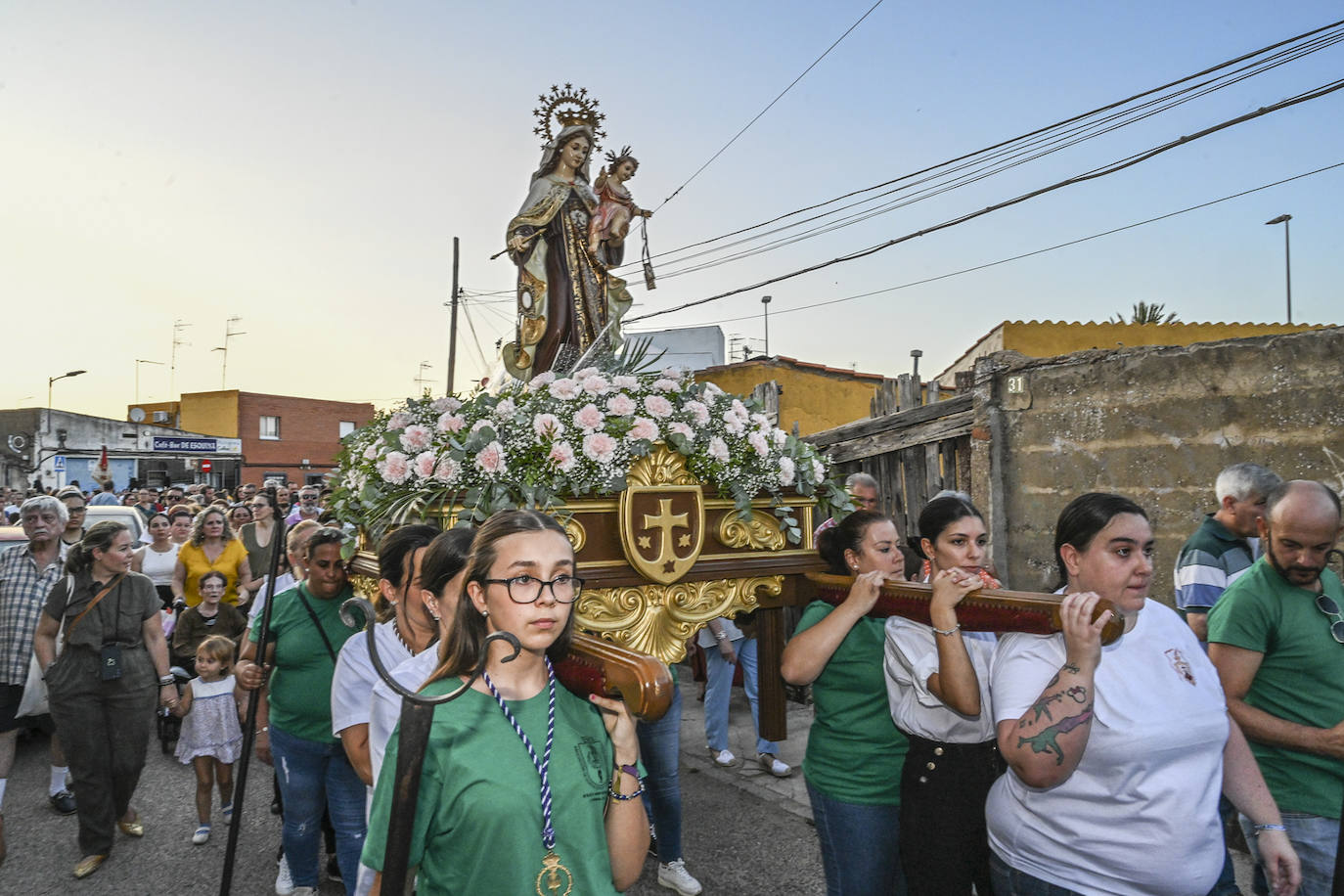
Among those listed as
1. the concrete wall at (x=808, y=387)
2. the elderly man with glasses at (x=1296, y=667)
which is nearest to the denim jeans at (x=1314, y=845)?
the elderly man with glasses at (x=1296, y=667)

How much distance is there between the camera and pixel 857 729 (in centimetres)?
262

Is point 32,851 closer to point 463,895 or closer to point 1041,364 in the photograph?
point 463,895

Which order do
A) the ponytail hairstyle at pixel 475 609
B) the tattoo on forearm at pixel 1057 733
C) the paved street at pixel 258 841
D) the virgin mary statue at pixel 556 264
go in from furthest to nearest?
1. the virgin mary statue at pixel 556 264
2. the paved street at pixel 258 841
3. the tattoo on forearm at pixel 1057 733
4. the ponytail hairstyle at pixel 475 609

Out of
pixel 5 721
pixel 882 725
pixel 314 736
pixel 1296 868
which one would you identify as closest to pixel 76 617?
pixel 5 721

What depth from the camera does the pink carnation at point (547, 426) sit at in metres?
2.77

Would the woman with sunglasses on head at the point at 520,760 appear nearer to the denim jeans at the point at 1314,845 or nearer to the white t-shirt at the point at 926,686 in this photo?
the white t-shirt at the point at 926,686

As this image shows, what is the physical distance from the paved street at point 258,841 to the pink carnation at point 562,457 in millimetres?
2282

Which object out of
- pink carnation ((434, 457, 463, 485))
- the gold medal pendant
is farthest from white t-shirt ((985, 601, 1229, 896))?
pink carnation ((434, 457, 463, 485))

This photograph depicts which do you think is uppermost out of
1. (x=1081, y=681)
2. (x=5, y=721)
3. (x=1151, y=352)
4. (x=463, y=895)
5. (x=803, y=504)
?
(x=1151, y=352)

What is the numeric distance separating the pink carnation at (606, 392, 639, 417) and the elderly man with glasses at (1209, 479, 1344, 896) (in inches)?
80.9

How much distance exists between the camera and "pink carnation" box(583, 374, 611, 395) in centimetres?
295

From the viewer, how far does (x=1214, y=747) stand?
1.96 meters

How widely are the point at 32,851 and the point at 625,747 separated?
473 cm

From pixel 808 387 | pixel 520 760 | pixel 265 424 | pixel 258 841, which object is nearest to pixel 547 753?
pixel 520 760
